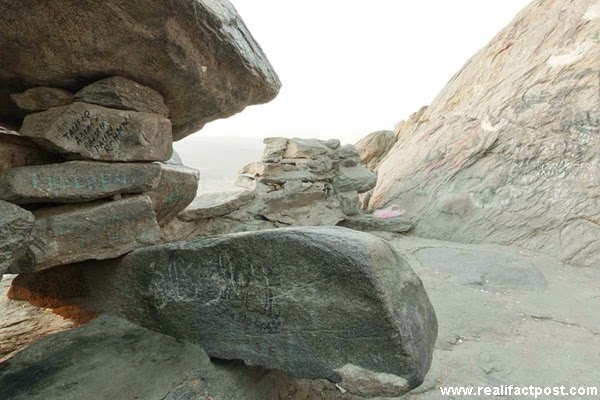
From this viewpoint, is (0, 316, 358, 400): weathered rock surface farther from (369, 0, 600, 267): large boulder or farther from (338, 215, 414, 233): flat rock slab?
(369, 0, 600, 267): large boulder

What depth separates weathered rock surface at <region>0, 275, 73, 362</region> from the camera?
1.60 m

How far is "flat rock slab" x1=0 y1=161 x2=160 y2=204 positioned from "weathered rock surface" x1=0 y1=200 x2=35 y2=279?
7.1 inches

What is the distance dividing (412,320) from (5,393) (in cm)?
138

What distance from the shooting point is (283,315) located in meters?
1.28

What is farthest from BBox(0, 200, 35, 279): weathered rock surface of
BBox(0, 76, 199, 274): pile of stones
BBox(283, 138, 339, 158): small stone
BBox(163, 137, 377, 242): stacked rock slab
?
BBox(283, 138, 339, 158): small stone

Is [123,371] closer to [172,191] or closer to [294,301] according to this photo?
[294,301]

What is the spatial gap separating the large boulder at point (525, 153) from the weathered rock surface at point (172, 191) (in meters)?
3.63

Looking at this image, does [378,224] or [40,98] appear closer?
[40,98]

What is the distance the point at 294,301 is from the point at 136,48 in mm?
1151

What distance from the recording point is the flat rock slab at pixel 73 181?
1288 mm

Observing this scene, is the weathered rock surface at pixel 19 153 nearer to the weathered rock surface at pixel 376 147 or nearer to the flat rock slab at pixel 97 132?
the flat rock slab at pixel 97 132

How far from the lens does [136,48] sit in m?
1.39

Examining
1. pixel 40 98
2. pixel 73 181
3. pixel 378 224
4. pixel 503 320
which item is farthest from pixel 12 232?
pixel 378 224

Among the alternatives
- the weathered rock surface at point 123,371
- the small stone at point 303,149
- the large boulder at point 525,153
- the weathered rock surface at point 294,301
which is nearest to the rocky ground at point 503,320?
the weathered rock surface at point 123,371
